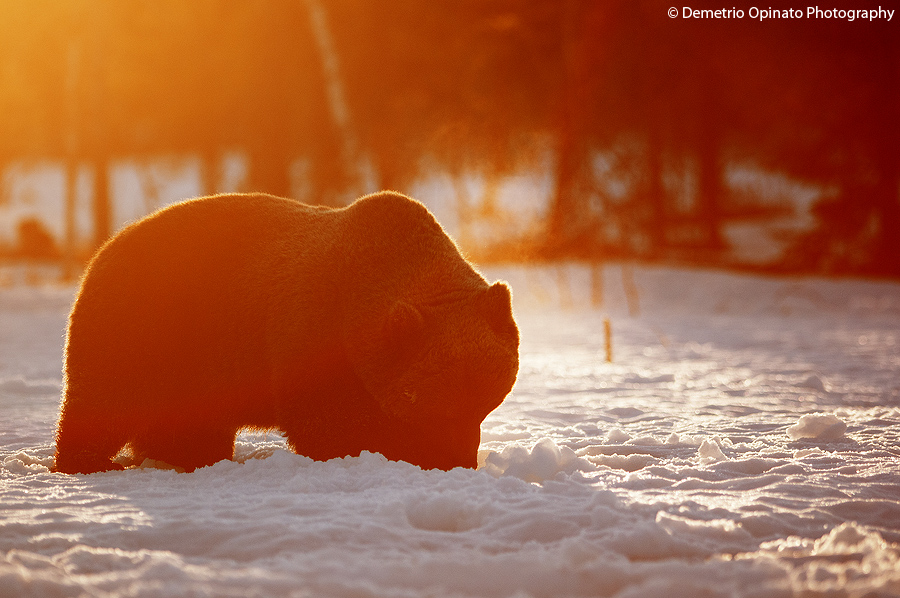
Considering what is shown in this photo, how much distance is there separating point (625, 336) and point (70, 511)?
365 inches

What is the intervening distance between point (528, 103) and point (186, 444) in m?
17.2

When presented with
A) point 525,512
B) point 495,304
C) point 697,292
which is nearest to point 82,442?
point 495,304

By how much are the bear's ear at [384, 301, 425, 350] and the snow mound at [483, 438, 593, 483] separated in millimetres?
781

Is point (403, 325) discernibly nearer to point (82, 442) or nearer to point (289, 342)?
point (289, 342)

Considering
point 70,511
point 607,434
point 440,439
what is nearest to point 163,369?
point 70,511

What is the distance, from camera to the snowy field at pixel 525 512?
291 centimetres

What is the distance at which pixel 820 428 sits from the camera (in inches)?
202

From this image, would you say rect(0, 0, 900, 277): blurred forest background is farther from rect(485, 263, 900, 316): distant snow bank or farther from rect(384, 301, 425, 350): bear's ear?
rect(384, 301, 425, 350): bear's ear

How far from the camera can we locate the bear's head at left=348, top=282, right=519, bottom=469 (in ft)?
13.5

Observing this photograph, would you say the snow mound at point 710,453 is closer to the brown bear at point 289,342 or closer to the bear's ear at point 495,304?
the brown bear at point 289,342

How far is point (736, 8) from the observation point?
18344 millimetres

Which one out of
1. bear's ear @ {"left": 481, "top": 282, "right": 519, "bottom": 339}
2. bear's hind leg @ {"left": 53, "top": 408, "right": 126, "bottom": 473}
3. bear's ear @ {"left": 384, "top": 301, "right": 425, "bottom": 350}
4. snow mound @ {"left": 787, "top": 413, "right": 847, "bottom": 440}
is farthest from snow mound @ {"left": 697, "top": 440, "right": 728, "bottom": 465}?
bear's hind leg @ {"left": 53, "top": 408, "right": 126, "bottom": 473}

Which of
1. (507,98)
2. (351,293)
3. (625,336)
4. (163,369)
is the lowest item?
(625,336)

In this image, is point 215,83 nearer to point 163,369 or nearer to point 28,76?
point 28,76
